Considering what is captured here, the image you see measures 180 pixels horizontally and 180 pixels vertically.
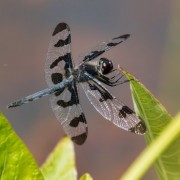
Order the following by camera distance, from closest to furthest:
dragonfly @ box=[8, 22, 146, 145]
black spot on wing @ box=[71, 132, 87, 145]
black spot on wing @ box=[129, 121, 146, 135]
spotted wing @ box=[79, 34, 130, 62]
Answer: black spot on wing @ box=[129, 121, 146, 135]
black spot on wing @ box=[71, 132, 87, 145]
dragonfly @ box=[8, 22, 146, 145]
spotted wing @ box=[79, 34, 130, 62]

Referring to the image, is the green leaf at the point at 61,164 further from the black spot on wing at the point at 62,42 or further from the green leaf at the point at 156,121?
the black spot on wing at the point at 62,42

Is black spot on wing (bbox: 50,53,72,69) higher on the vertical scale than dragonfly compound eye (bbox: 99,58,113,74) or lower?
higher

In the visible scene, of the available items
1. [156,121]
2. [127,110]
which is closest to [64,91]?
[127,110]

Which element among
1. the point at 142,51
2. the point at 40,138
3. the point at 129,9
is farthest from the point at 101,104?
the point at 129,9

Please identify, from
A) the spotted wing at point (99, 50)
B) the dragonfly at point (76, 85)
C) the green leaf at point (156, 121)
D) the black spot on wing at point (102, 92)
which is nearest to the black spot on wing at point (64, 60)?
the dragonfly at point (76, 85)

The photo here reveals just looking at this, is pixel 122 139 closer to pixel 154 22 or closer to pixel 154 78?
pixel 154 78

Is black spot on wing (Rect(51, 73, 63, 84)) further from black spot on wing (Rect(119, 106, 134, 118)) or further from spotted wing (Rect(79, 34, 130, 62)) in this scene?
black spot on wing (Rect(119, 106, 134, 118))

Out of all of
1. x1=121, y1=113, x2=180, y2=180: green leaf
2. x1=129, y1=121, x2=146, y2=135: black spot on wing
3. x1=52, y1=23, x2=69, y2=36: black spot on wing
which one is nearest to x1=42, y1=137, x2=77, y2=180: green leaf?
x1=129, y1=121, x2=146, y2=135: black spot on wing

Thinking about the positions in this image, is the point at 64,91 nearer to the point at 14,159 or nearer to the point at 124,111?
the point at 124,111
